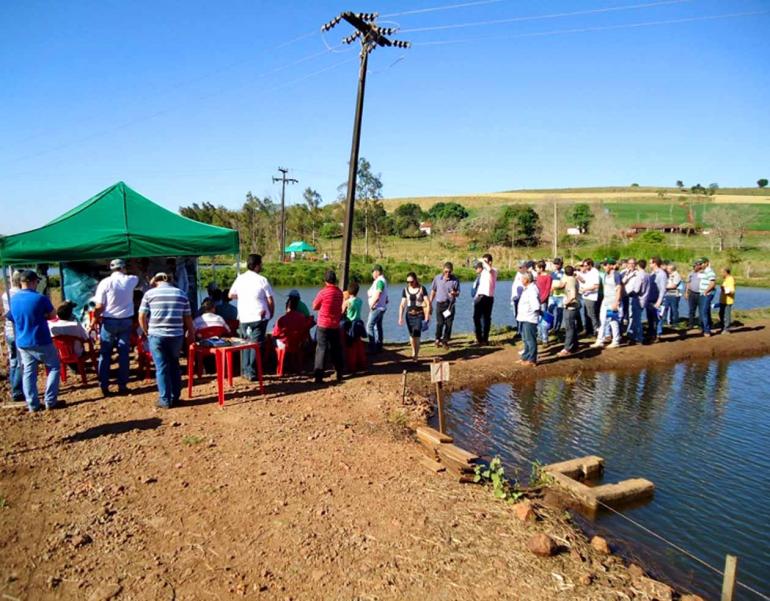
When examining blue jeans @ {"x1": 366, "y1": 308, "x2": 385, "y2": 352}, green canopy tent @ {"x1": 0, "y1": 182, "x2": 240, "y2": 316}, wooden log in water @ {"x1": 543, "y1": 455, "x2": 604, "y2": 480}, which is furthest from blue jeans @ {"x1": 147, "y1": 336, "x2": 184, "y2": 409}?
wooden log in water @ {"x1": 543, "y1": 455, "x2": 604, "y2": 480}

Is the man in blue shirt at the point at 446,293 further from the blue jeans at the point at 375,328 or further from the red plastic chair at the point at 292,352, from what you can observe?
the red plastic chair at the point at 292,352

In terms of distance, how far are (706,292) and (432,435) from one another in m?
10.1

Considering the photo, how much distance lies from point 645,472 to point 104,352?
22.3ft

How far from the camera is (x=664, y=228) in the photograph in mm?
65438

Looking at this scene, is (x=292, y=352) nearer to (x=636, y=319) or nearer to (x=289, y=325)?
(x=289, y=325)

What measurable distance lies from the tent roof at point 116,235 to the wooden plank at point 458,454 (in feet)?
18.2

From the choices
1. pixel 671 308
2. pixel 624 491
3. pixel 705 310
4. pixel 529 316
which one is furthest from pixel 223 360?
pixel 671 308

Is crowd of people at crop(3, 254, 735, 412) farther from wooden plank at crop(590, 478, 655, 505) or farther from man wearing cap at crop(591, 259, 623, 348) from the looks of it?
wooden plank at crop(590, 478, 655, 505)

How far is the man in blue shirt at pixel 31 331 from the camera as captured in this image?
6.34 metres

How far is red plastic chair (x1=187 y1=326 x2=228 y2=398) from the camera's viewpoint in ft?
22.9

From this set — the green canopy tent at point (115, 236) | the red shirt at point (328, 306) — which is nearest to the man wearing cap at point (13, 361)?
the green canopy tent at point (115, 236)

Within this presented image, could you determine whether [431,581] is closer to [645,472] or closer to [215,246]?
[645,472]

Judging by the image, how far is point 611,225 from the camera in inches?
2277

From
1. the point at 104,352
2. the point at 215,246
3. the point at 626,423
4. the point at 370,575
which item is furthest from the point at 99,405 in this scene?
the point at 626,423
